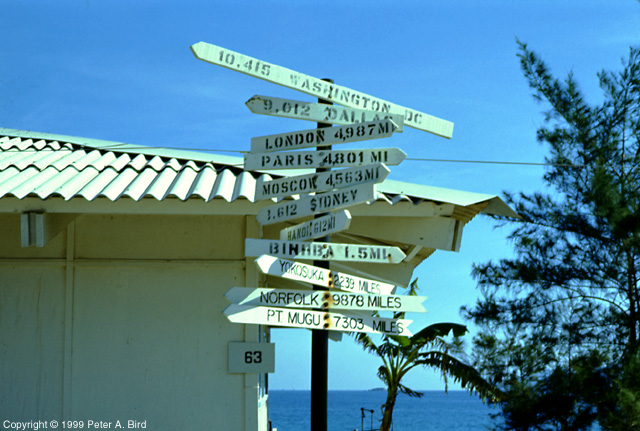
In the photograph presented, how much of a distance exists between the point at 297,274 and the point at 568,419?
31.3ft

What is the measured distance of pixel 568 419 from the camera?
12852mm

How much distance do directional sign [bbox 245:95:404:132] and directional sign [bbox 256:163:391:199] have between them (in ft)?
1.27

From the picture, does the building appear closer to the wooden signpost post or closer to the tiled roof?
the tiled roof

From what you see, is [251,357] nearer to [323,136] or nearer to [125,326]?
[125,326]

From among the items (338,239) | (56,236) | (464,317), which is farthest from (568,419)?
(56,236)

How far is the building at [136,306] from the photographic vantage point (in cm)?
672

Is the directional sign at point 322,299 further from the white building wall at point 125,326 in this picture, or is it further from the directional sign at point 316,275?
the white building wall at point 125,326

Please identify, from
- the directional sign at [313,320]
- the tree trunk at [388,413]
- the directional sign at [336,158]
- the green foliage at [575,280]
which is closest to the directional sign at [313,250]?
the directional sign at [313,320]

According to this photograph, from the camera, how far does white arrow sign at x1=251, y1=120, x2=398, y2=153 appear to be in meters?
4.92

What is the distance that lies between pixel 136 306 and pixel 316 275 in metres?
2.50

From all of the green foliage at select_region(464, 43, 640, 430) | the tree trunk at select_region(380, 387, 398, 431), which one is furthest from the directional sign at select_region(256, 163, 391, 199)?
the tree trunk at select_region(380, 387, 398, 431)

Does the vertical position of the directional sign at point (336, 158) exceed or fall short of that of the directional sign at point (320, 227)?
it exceeds it

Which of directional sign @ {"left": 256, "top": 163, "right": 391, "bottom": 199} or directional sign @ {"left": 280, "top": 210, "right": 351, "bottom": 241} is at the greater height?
directional sign @ {"left": 256, "top": 163, "right": 391, "bottom": 199}

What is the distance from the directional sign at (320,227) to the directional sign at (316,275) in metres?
0.22
